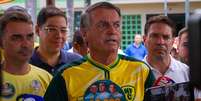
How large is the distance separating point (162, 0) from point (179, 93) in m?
18.3

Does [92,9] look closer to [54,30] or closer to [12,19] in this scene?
[12,19]

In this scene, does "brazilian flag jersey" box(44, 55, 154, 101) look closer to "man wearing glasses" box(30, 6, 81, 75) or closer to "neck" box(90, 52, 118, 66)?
"neck" box(90, 52, 118, 66)

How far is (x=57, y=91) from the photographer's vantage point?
265 cm

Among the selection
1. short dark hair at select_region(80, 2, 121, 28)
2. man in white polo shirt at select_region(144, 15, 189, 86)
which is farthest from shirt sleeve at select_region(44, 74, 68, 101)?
man in white polo shirt at select_region(144, 15, 189, 86)

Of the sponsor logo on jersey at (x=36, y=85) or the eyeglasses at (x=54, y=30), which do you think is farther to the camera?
the eyeglasses at (x=54, y=30)

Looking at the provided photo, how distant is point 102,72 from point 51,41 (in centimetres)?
115

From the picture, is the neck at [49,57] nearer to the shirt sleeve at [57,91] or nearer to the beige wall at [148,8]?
the shirt sleeve at [57,91]

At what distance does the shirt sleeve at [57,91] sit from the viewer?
2637 millimetres

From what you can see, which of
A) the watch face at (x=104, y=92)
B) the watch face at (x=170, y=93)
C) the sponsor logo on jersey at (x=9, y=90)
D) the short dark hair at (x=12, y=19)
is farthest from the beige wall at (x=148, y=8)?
the watch face at (x=170, y=93)

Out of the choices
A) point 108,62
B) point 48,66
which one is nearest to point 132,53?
point 48,66

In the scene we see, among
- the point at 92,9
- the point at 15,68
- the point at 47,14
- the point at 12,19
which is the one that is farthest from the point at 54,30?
the point at 92,9

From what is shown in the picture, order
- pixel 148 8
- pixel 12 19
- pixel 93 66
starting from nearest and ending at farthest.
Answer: pixel 93 66
pixel 12 19
pixel 148 8

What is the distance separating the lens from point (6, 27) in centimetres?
317

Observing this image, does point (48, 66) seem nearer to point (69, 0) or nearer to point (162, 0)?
point (69, 0)
